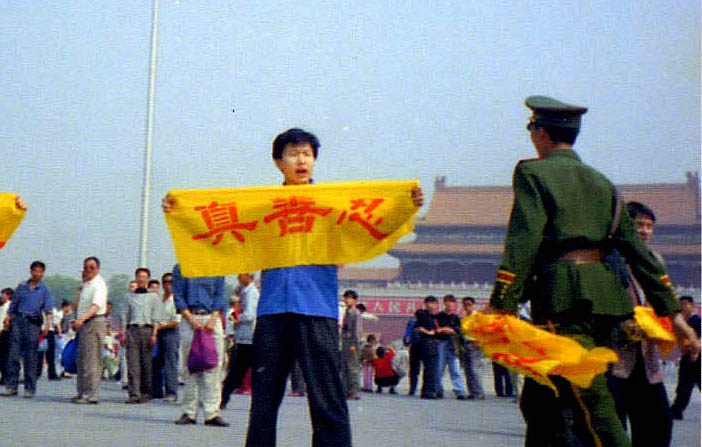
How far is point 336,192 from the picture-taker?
602cm

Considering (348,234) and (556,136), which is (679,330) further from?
(348,234)

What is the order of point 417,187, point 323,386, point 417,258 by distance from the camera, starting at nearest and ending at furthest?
1. point 323,386
2. point 417,187
3. point 417,258

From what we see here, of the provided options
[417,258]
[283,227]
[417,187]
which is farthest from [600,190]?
[417,258]

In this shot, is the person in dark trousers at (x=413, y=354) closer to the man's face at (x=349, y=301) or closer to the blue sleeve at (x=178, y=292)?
the man's face at (x=349, y=301)

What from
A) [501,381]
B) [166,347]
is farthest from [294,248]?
[501,381]

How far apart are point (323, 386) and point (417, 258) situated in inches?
2172

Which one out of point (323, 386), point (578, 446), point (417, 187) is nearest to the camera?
point (578, 446)

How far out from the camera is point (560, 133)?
496cm

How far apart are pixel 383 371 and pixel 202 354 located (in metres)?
10.8

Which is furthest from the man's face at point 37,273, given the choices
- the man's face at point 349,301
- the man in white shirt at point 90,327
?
the man's face at point 349,301

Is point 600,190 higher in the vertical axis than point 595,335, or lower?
higher

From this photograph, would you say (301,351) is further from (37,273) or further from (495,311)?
(37,273)

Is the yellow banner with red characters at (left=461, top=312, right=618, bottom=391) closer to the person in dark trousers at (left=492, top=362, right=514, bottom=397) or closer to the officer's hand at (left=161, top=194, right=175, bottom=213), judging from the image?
the officer's hand at (left=161, top=194, right=175, bottom=213)

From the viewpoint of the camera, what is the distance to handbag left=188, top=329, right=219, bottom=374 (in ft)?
32.8
